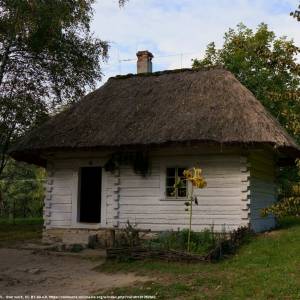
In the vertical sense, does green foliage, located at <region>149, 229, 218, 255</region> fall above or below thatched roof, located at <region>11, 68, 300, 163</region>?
below

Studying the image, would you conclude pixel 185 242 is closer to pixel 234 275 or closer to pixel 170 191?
pixel 234 275

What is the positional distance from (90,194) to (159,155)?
3.68 m

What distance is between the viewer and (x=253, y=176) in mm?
13820

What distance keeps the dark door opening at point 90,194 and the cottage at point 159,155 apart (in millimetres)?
35

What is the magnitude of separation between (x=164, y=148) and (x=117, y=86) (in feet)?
16.0

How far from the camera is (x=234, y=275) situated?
8656mm

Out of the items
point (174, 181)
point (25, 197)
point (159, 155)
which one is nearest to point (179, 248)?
point (174, 181)

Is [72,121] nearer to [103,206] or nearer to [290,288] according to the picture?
[103,206]

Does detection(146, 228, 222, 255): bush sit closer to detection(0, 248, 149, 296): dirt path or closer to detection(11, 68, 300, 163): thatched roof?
detection(0, 248, 149, 296): dirt path

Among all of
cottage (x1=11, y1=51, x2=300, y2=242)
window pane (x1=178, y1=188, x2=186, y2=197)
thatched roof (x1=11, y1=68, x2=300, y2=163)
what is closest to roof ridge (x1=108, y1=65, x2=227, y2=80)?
thatched roof (x1=11, y1=68, x2=300, y2=163)

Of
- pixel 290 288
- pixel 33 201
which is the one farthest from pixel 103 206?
pixel 33 201

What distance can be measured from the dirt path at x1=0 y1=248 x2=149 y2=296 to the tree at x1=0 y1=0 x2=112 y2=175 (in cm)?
Answer: 652

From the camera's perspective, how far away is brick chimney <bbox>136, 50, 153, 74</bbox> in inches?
752

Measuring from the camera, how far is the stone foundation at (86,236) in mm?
13219
